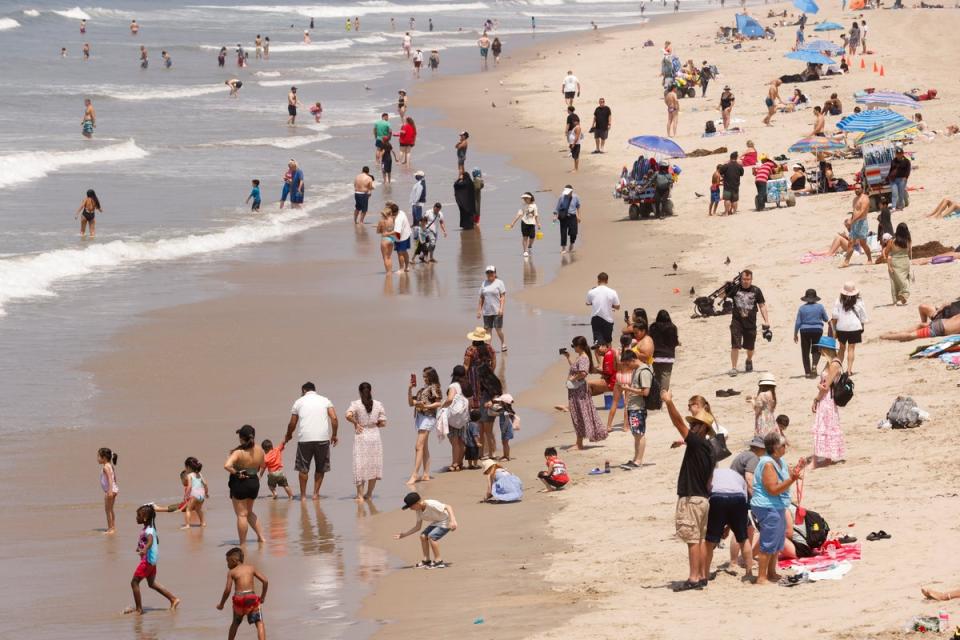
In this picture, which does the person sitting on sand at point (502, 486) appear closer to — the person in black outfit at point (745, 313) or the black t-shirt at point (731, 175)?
the person in black outfit at point (745, 313)

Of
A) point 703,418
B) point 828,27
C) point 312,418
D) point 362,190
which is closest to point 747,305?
point 312,418

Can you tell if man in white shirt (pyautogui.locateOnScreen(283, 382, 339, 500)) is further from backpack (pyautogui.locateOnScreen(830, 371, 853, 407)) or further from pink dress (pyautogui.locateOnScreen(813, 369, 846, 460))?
backpack (pyautogui.locateOnScreen(830, 371, 853, 407))

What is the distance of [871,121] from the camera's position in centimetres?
2814

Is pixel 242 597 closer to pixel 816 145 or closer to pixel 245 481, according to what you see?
pixel 245 481

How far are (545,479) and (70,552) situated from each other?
446cm

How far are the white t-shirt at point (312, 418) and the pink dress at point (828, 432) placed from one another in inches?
188

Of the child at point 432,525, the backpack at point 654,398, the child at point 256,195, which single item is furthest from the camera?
the child at point 256,195

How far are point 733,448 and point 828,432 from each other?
4.13ft

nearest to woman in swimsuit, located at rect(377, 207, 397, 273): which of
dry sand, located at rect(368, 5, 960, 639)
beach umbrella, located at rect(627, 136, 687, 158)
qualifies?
dry sand, located at rect(368, 5, 960, 639)

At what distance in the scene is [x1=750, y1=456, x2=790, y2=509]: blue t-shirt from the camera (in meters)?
10.5

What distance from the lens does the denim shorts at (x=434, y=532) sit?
479 inches

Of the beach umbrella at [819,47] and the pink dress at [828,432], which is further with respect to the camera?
the beach umbrella at [819,47]

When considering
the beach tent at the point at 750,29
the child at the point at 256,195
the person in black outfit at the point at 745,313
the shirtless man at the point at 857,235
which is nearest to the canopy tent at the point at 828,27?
the beach tent at the point at 750,29

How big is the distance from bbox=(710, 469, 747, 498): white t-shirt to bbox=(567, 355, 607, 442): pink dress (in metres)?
4.65
